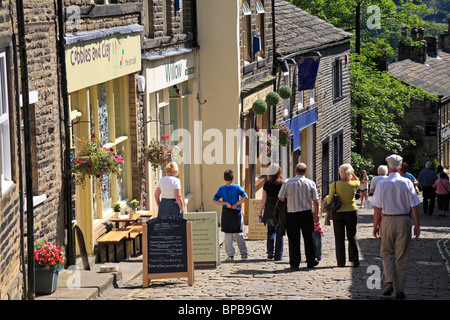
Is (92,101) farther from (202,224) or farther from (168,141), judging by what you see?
(168,141)

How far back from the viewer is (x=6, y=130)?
28.1ft

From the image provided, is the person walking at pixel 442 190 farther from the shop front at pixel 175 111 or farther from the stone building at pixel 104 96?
the stone building at pixel 104 96

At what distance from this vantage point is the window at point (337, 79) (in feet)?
104

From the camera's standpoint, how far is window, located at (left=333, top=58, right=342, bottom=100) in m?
31.7

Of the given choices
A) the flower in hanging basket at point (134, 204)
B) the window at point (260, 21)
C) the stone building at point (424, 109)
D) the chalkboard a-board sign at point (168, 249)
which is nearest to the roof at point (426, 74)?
the stone building at point (424, 109)

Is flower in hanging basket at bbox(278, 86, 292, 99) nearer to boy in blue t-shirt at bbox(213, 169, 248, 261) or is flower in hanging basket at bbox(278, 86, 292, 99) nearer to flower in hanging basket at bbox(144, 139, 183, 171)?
flower in hanging basket at bbox(144, 139, 183, 171)

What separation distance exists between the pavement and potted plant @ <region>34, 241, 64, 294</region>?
0.46 ft

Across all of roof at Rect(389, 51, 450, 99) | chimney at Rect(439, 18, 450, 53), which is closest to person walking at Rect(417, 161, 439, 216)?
roof at Rect(389, 51, 450, 99)

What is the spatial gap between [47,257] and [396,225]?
13.5 ft

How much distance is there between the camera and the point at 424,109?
165ft

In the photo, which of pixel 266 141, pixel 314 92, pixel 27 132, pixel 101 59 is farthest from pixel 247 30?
pixel 27 132

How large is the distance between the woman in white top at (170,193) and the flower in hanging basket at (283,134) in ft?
33.9

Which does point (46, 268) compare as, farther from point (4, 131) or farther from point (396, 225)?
point (396, 225)

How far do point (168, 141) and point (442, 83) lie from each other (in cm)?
3969
